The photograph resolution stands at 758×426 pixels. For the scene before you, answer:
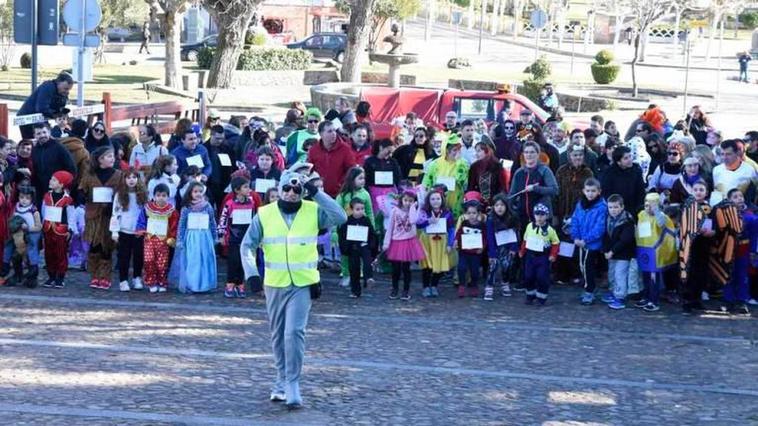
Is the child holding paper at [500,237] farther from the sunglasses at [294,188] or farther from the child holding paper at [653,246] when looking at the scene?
the sunglasses at [294,188]

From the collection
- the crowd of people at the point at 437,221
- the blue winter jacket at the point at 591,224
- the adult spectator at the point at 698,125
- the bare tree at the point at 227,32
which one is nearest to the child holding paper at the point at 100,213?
the crowd of people at the point at 437,221

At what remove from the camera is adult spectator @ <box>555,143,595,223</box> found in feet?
50.2

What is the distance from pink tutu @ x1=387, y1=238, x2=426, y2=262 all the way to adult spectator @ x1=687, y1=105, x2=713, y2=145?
7064 millimetres

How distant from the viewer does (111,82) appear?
4475cm

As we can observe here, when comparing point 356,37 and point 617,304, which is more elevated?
point 356,37

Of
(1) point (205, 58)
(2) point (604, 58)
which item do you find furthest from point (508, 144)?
(2) point (604, 58)

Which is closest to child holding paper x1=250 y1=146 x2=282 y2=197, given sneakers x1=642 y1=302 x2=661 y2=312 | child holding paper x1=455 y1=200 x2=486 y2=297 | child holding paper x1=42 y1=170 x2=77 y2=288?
child holding paper x1=42 y1=170 x2=77 y2=288

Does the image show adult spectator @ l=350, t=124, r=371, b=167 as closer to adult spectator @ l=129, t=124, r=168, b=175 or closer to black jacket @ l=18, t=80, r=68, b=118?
adult spectator @ l=129, t=124, r=168, b=175

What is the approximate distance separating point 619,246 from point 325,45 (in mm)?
50661

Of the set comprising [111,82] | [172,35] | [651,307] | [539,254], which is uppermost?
[172,35]

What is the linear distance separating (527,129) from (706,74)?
46569mm

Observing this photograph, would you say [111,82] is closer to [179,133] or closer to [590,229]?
[179,133]

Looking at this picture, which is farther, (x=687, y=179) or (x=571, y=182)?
(x=571, y=182)

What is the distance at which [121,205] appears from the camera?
14.3m
